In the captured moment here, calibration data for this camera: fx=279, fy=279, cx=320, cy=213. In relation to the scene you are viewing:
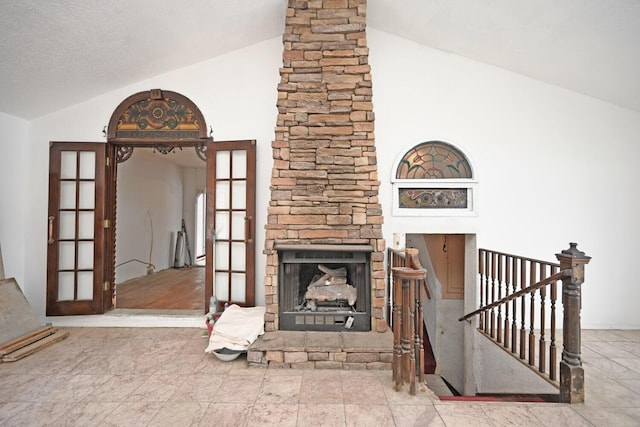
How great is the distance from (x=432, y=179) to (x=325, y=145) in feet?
4.80

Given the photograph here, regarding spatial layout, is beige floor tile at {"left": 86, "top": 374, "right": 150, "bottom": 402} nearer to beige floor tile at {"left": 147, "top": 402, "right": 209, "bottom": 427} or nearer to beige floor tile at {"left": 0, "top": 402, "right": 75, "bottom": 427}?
beige floor tile at {"left": 0, "top": 402, "right": 75, "bottom": 427}

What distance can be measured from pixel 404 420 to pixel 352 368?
0.65 meters

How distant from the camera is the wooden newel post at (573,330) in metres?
1.90

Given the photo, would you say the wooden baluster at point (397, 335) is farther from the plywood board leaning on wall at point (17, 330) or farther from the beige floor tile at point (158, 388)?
the plywood board leaning on wall at point (17, 330)

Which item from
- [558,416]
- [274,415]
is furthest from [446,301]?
[274,415]

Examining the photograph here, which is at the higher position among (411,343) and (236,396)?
Result: (411,343)

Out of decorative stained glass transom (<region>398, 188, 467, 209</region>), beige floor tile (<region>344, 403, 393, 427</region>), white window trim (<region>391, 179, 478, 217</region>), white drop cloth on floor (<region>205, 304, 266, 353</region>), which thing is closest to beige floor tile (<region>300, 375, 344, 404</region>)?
beige floor tile (<region>344, 403, 393, 427</region>)

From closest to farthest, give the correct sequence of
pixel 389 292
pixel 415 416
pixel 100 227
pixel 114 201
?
pixel 415 416 → pixel 389 292 → pixel 100 227 → pixel 114 201

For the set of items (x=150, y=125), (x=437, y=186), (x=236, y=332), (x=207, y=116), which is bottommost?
(x=236, y=332)

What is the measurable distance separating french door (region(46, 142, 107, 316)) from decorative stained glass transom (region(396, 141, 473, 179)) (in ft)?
12.0

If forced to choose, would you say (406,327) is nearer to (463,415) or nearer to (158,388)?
(463,415)

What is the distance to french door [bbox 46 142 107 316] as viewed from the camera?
3307 mm

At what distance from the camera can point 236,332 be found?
2506 millimetres

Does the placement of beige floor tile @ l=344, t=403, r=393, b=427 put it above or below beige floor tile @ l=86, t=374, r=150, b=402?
above
